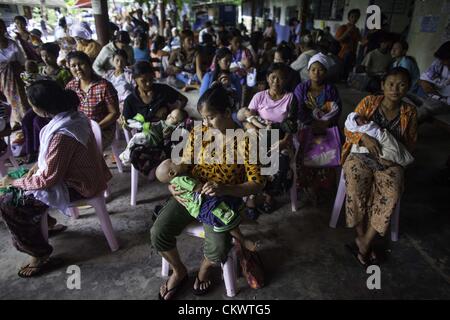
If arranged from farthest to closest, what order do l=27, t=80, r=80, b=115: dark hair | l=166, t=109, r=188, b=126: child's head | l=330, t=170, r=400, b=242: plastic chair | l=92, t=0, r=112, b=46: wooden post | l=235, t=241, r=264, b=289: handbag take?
l=92, t=0, r=112, b=46: wooden post → l=166, t=109, r=188, b=126: child's head → l=330, t=170, r=400, b=242: plastic chair → l=235, t=241, r=264, b=289: handbag → l=27, t=80, r=80, b=115: dark hair

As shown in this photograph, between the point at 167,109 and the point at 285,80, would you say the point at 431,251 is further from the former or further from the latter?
the point at 167,109

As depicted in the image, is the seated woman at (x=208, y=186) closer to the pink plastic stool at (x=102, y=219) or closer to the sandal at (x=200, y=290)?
the sandal at (x=200, y=290)

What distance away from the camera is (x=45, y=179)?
6.49 ft

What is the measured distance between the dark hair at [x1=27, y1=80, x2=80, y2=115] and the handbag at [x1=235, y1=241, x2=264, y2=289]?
154 cm

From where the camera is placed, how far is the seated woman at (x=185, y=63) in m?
5.50

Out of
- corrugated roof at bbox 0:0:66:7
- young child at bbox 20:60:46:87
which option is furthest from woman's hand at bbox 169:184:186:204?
corrugated roof at bbox 0:0:66:7

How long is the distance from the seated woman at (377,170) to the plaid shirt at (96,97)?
2.32 meters

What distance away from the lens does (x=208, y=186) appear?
1688 mm

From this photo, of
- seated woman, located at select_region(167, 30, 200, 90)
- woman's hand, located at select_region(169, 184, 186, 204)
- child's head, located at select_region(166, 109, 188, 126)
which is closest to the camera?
woman's hand, located at select_region(169, 184, 186, 204)

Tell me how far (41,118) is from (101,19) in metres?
2.62

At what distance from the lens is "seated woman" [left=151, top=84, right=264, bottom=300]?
5.68 feet

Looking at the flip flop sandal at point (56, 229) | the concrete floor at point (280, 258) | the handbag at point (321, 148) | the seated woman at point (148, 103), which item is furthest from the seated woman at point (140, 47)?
the handbag at point (321, 148)

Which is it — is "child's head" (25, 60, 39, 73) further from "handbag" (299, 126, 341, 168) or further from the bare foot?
"handbag" (299, 126, 341, 168)

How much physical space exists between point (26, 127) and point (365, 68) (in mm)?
5536
